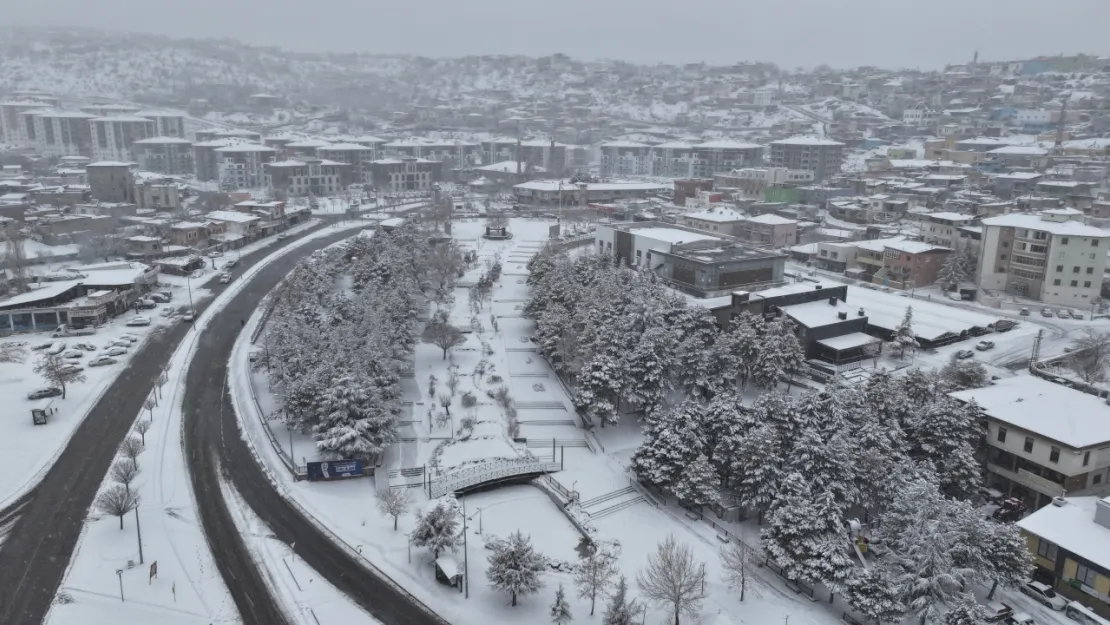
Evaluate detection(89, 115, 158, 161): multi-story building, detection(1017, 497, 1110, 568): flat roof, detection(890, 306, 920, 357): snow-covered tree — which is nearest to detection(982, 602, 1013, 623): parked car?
detection(1017, 497, 1110, 568): flat roof

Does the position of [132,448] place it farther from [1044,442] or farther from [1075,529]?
[1044,442]

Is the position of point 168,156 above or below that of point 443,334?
above

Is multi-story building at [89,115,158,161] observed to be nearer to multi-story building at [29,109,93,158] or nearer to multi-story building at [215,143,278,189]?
multi-story building at [29,109,93,158]

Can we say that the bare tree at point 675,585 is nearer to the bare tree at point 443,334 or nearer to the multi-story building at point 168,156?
the bare tree at point 443,334

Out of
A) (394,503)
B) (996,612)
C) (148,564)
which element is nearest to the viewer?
(996,612)

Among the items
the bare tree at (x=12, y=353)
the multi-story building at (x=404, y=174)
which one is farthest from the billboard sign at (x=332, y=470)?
the multi-story building at (x=404, y=174)

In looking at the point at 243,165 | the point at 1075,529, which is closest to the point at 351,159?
the point at 243,165
